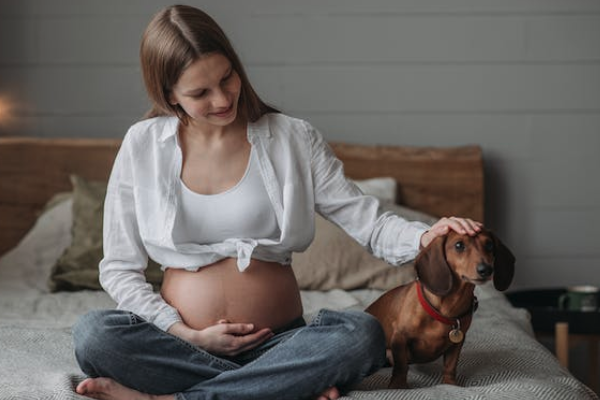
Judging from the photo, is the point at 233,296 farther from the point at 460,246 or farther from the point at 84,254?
the point at 84,254

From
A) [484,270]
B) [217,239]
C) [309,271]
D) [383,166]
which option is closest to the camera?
[484,270]

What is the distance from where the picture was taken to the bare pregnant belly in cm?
188

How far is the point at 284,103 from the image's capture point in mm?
3377

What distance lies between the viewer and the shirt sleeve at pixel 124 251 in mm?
1912

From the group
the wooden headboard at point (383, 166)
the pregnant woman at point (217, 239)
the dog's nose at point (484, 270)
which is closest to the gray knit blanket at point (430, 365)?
the pregnant woman at point (217, 239)

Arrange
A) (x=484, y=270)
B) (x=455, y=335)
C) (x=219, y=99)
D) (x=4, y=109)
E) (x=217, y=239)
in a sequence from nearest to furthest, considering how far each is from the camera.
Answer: (x=484, y=270) → (x=455, y=335) → (x=219, y=99) → (x=217, y=239) → (x=4, y=109)

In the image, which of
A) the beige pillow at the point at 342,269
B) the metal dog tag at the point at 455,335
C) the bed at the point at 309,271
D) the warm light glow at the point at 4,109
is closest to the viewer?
the metal dog tag at the point at 455,335

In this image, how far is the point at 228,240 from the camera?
6.34ft

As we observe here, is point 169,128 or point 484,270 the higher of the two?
point 169,128

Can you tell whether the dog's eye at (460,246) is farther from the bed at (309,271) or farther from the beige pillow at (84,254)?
the beige pillow at (84,254)

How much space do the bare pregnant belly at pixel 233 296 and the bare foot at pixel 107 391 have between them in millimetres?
200

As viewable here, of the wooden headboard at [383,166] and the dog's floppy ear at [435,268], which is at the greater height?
the dog's floppy ear at [435,268]

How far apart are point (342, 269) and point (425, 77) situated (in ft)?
2.76

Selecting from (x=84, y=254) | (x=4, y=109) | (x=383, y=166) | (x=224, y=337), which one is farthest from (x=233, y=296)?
(x=4, y=109)
